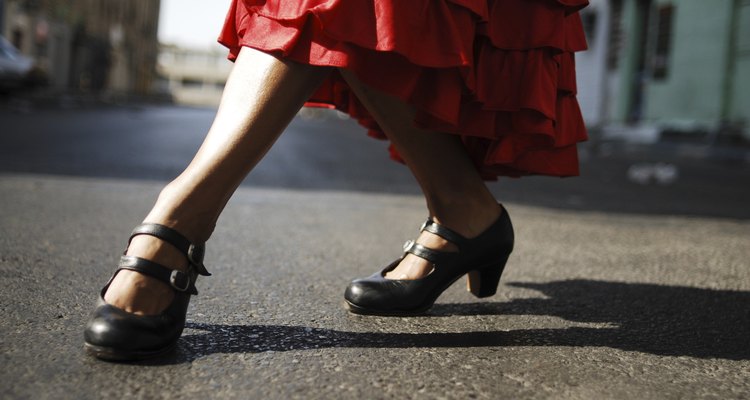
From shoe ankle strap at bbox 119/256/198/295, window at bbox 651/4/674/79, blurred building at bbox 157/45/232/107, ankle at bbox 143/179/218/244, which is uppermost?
window at bbox 651/4/674/79

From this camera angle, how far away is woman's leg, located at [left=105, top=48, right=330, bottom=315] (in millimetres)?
1208

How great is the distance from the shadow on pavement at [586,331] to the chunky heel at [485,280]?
0.04 metres

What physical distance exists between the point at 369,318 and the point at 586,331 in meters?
0.43

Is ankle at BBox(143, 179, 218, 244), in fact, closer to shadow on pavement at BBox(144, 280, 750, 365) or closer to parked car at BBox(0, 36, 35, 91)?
shadow on pavement at BBox(144, 280, 750, 365)

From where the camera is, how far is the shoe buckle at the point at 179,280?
118cm

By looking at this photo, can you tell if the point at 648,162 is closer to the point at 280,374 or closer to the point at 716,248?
the point at 716,248

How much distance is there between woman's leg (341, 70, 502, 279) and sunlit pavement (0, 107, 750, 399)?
0.15 m

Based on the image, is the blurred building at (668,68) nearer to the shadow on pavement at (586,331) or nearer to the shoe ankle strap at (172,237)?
the shadow on pavement at (586,331)

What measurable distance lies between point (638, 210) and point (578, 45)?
273cm

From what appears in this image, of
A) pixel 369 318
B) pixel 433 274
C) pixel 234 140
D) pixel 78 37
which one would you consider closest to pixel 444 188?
pixel 433 274

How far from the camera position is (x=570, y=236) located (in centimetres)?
289

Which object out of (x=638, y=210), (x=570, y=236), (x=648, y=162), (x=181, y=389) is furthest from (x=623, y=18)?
(x=181, y=389)

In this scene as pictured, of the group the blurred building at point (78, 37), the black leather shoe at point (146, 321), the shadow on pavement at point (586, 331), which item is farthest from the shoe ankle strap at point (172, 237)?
the blurred building at point (78, 37)

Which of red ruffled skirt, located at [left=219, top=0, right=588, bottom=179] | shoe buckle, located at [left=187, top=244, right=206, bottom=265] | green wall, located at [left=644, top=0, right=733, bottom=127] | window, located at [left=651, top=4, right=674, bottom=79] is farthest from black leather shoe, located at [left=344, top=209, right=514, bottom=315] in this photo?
window, located at [left=651, top=4, right=674, bottom=79]
